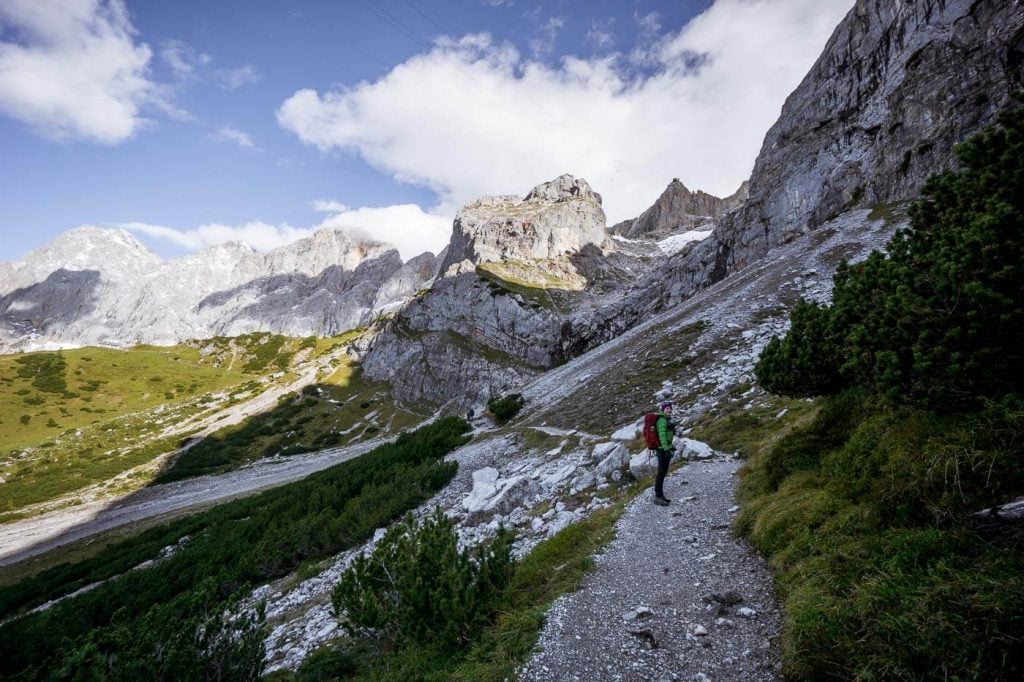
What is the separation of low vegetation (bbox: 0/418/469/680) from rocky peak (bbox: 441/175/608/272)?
132824 millimetres

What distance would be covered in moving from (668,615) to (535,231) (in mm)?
168551

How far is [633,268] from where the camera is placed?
175500 mm

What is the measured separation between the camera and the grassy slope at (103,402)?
79.5 m

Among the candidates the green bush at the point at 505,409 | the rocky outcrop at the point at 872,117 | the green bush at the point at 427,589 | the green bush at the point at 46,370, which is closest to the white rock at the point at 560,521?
the green bush at the point at 427,589

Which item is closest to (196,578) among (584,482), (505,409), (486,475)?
(486,475)

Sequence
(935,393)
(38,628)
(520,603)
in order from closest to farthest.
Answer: (935,393) → (520,603) → (38,628)

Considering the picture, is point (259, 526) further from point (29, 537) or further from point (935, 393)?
point (29, 537)

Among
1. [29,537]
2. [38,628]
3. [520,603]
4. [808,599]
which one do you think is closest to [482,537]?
[520,603]

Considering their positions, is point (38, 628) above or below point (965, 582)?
below

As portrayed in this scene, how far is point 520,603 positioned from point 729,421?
1296cm

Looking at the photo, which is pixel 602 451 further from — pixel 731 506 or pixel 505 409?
pixel 505 409

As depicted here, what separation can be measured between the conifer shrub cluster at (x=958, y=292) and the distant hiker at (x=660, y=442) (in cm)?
510

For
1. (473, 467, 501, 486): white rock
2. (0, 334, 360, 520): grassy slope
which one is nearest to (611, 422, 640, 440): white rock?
(473, 467, 501, 486): white rock

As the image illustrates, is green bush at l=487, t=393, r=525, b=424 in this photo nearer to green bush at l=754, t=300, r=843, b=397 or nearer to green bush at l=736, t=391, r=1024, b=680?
green bush at l=754, t=300, r=843, b=397
